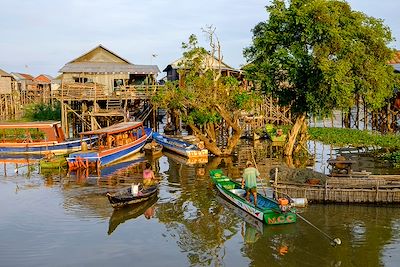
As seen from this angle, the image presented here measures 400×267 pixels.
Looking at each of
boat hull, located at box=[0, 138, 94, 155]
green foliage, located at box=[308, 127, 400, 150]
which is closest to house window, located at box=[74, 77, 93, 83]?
boat hull, located at box=[0, 138, 94, 155]

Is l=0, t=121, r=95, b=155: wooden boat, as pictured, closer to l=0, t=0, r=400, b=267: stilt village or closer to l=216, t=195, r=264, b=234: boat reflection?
l=0, t=0, r=400, b=267: stilt village

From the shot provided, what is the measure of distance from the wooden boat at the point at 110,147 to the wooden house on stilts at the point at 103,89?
4.42 m

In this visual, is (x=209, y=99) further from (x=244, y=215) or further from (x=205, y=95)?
(x=244, y=215)

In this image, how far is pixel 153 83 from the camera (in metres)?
38.2

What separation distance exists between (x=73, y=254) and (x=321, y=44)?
18101mm

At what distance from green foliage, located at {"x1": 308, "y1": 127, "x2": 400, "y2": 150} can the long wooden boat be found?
45.6ft

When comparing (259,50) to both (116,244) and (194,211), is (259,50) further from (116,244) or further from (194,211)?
(116,244)

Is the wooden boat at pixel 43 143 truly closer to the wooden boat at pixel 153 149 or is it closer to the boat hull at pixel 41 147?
the boat hull at pixel 41 147

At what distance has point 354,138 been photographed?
30.7 meters

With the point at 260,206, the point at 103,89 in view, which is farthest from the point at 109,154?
the point at 260,206

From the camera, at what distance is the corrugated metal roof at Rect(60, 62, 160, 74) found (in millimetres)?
37469

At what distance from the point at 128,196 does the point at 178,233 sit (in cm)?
315

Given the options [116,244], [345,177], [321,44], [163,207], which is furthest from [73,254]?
[321,44]

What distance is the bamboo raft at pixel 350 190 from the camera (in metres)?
15.6
